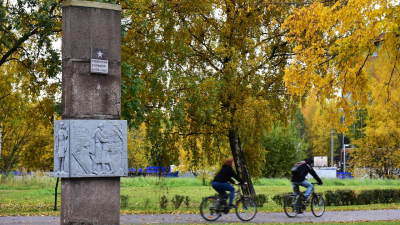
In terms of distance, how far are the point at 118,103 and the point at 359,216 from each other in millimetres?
9676

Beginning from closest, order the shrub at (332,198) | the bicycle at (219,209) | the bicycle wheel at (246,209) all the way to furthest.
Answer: the bicycle at (219,209), the bicycle wheel at (246,209), the shrub at (332,198)

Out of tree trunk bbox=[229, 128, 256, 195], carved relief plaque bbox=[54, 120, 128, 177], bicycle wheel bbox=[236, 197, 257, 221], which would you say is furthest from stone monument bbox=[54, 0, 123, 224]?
tree trunk bbox=[229, 128, 256, 195]

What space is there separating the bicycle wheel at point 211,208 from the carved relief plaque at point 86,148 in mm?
5189

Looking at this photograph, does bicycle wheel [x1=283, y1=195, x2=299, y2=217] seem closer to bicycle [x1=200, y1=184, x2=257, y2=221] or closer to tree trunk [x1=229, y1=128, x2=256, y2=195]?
bicycle [x1=200, y1=184, x2=257, y2=221]

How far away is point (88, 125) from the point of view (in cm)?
1001

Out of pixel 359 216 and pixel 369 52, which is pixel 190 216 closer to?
pixel 359 216

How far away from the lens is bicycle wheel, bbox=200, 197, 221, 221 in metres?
14.9

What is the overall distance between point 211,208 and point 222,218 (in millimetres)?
1106

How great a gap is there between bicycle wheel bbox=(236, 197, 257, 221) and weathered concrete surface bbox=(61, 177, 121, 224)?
5724mm

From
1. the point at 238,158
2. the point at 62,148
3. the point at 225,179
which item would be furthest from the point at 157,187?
the point at 62,148

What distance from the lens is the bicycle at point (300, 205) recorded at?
16.3 m

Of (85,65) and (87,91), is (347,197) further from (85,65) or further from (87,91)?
(85,65)

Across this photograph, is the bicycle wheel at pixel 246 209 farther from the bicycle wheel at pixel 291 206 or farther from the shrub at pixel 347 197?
the shrub at pixel 347 197

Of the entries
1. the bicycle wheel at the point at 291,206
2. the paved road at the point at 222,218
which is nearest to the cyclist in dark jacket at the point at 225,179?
the paved road at the point at 222,218
